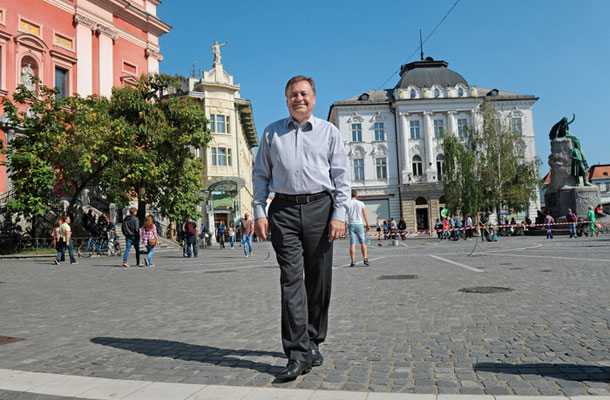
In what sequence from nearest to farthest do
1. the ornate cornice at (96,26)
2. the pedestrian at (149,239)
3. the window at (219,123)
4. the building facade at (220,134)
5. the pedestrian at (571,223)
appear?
the pedestrian at (149,239) < the pedestrian at (571,223) < the ornate cornice at (96,26) < the building facade at (220,134) < the window at (219,123)

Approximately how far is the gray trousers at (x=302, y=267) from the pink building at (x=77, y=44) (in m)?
29.0

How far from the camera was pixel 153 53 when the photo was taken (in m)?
41.0

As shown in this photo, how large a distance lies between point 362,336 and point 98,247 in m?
21.6

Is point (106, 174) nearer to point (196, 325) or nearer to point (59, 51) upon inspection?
point (59, 51)

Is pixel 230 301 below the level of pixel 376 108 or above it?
below

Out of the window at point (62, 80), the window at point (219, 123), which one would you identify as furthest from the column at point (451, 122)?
the window at point (62, 80)

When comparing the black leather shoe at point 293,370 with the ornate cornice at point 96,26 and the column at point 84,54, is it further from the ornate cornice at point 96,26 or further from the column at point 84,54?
the ornate cornice at point 96,26

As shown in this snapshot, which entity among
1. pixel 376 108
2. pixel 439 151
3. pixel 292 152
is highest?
pixel 376 108

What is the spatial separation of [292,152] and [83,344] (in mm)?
2727

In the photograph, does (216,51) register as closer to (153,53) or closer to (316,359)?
(153,53)

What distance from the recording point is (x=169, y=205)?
2822 centimetres

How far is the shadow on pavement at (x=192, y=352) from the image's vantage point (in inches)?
157

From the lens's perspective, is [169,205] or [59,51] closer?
[169,205]

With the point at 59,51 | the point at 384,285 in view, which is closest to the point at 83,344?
the point at 384,285
